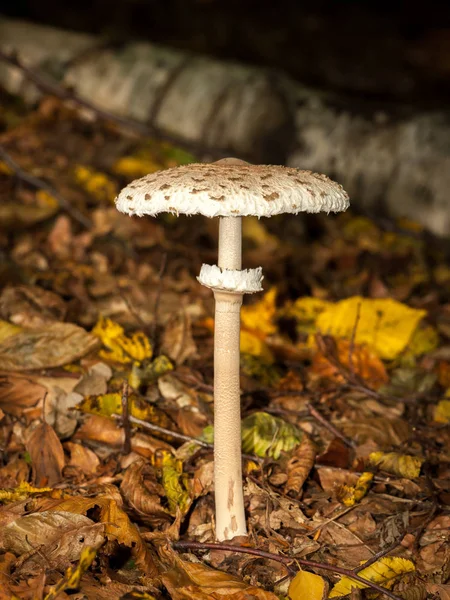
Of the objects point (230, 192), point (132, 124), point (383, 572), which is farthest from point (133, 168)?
point (383, 572)

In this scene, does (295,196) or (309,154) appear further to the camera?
(309,154)

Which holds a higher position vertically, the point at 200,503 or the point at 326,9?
the point at 326,9

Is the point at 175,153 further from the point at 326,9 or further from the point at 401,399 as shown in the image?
the point at 326,9

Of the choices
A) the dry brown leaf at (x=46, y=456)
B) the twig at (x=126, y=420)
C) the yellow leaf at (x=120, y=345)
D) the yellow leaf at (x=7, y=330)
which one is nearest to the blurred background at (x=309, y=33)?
the yellow leaf at (x=120, y=345)

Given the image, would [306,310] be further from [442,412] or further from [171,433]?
[171,433]

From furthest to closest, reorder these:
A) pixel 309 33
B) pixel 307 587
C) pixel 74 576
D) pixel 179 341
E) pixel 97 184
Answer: pixel 309 33 → pixel 97 184 → pixel 179 341 → pixel 307 587 → pixel 74 576

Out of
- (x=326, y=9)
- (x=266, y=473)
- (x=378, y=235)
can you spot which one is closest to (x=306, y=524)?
(x=266, y=473)
